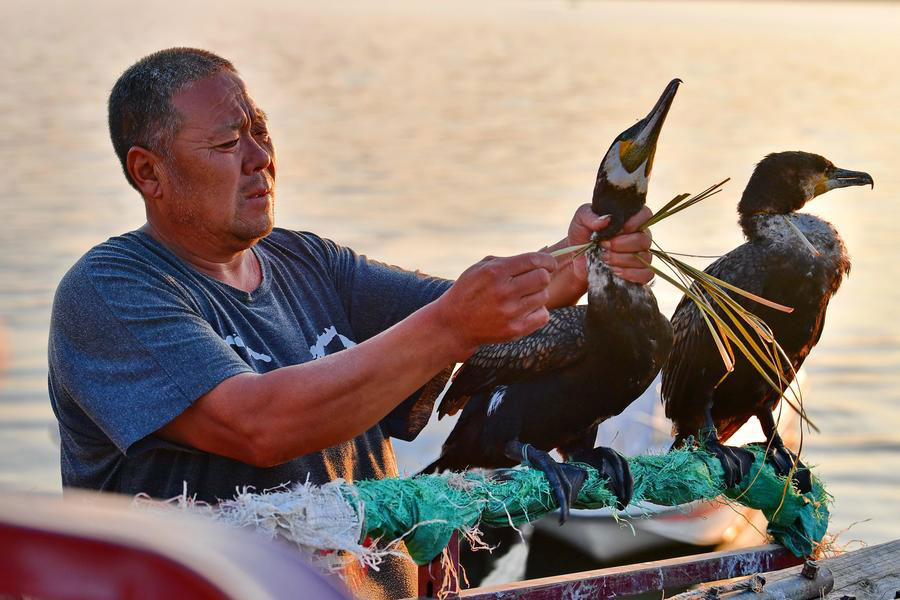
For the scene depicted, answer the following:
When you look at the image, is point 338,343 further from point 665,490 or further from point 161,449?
point 665,490

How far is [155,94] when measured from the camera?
2318mm

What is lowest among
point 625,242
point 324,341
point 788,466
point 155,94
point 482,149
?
point 482,149

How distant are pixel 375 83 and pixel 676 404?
1587 cm

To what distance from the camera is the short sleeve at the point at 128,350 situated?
6.78 ft

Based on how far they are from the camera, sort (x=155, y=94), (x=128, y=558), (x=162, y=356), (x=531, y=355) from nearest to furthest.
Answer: (x=128, y=558) < (x=162, y=356) < (x=155, y=94) < (x=531, y=355)

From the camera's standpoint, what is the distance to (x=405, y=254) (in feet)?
29.2

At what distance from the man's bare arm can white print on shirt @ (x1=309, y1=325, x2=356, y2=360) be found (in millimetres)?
439

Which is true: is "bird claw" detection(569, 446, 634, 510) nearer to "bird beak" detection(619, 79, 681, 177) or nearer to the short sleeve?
"bird beak" detection(619, 79, 681, 177)

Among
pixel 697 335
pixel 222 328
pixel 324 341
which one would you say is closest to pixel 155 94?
pixel 222 328

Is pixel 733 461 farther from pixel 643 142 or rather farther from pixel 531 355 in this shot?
pixel 643 142

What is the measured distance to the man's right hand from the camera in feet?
6.40

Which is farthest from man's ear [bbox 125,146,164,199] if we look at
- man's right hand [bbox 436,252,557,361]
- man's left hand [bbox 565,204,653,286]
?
man's left hand [bbox 565,204,653,286]

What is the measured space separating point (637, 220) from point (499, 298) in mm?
409

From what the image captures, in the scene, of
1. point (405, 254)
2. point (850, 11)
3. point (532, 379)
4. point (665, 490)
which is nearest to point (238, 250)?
point (532, 379)
